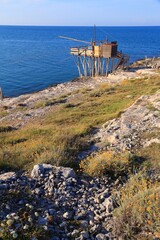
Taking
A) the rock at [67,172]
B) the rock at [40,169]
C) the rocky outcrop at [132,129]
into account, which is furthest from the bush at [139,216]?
the rocky outcrop at [132,129]

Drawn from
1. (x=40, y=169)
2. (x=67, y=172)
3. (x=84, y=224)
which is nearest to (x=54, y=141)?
(x=40, y=169)

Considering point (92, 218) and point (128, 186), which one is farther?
point (128, 186)

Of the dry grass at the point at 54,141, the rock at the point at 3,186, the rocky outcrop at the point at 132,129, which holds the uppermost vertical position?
the rock at the point at 3,186

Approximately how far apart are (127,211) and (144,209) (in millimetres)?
414

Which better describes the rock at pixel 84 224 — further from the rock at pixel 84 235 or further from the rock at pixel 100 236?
the rock at pixel 100 236

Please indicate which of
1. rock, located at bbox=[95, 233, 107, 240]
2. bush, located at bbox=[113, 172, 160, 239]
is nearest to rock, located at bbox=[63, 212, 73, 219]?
rock, located at bbox=[95, 233, 107, 240]

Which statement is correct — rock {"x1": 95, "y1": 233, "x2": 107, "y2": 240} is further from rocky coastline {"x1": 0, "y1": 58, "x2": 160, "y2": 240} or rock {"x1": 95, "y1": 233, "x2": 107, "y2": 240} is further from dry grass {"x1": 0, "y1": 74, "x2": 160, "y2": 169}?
dry grass {"x1": 0, "y1": 74, "x2": 160, "y2": 169}

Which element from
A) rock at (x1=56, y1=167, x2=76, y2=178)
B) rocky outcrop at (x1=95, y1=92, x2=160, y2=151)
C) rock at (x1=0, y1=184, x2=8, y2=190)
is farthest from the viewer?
rocky outcrop at (x1=95, y1=92, x2=160, y2=151)

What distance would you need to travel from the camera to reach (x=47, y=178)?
810cm

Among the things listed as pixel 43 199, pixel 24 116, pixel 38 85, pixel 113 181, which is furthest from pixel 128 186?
pixel 38 85

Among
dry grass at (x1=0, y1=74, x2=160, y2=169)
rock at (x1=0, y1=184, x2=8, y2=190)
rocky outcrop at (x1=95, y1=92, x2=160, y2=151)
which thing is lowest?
dry grass at (x1=0, y1=74, x2=160, y2=169)

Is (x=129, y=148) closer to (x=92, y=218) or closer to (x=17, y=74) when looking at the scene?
(x=92, y=218)

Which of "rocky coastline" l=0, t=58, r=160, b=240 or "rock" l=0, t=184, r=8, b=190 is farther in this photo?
"rock" l=0, t=184, r=8, b=190

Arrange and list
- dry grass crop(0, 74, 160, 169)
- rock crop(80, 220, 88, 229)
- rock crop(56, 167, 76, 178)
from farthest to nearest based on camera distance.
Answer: dry grass crop(0, 74, 160, 169), rock crop(56, 167, 76, 178), rock crop(80, 220, 88, 229)
